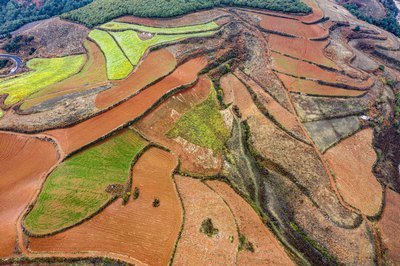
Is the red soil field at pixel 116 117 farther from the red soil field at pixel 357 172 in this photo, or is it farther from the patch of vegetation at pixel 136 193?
the red soil field at pixel 357 172

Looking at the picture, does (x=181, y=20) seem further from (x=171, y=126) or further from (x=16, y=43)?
(x=16, y=43)

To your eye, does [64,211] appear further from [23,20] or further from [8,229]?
[23,20]

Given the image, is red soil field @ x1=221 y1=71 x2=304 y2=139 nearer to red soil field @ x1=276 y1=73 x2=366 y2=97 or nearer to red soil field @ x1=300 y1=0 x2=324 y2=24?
red soil field @ x1=276 y1=73 x2=366 y2=97

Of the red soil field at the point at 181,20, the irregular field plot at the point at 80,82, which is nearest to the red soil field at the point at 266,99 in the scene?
the red soil field at the point at 181,20

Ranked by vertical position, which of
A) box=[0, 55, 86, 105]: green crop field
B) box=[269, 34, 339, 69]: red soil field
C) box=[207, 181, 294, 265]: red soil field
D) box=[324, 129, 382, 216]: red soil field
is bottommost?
box=[324, 129, 382, 216]: red soil field

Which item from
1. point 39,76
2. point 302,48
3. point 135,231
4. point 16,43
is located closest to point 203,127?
point 135,231

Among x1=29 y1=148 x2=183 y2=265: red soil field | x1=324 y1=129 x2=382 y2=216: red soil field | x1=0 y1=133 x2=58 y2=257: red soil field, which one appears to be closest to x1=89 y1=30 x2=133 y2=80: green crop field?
x1=0 y1=133 x2=58 y2=257: red soil field
